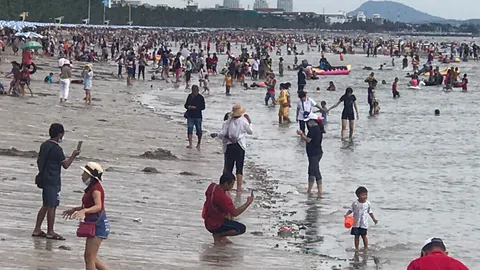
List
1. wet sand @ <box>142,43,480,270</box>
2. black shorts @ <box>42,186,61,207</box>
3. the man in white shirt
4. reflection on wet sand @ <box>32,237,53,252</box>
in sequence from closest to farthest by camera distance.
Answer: reflection on wet sand @ <box>32,237,53,252</box>
black shorts @ <box>42,186,61,207</box>
wet sand @ <box>142,43,480,270</box>
the man in white shirt

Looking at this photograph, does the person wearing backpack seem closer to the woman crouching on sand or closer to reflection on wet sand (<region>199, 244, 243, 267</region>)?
the woman crouching on sand

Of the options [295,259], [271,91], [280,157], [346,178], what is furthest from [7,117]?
[271,91]

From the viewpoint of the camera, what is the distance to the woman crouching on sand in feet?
26.9

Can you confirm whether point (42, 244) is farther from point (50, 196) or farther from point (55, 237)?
point (50, 196)

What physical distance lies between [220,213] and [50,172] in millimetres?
2250

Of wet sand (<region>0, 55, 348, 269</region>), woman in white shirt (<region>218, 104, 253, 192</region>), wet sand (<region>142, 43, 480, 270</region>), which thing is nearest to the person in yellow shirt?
wet sand (<region>142, 43, 480, 270</region>)

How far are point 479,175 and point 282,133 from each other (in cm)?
759

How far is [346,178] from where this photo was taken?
61.1 ft

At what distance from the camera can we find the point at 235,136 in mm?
14617

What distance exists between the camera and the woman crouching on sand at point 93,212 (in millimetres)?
8211

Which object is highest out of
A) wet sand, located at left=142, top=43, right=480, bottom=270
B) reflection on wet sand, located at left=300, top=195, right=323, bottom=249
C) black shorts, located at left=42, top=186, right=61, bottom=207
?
black shorts, located at left=42, top=186, right=61, bottom=207

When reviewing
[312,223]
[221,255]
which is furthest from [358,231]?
[221,255]

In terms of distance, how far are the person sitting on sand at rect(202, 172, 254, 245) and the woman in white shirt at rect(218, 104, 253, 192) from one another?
3.42m

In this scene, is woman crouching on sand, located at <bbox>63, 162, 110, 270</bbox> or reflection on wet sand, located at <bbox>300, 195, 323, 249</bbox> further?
reflection on wet sand, located at <bbox>300, 195, 323, 249</bbox>
